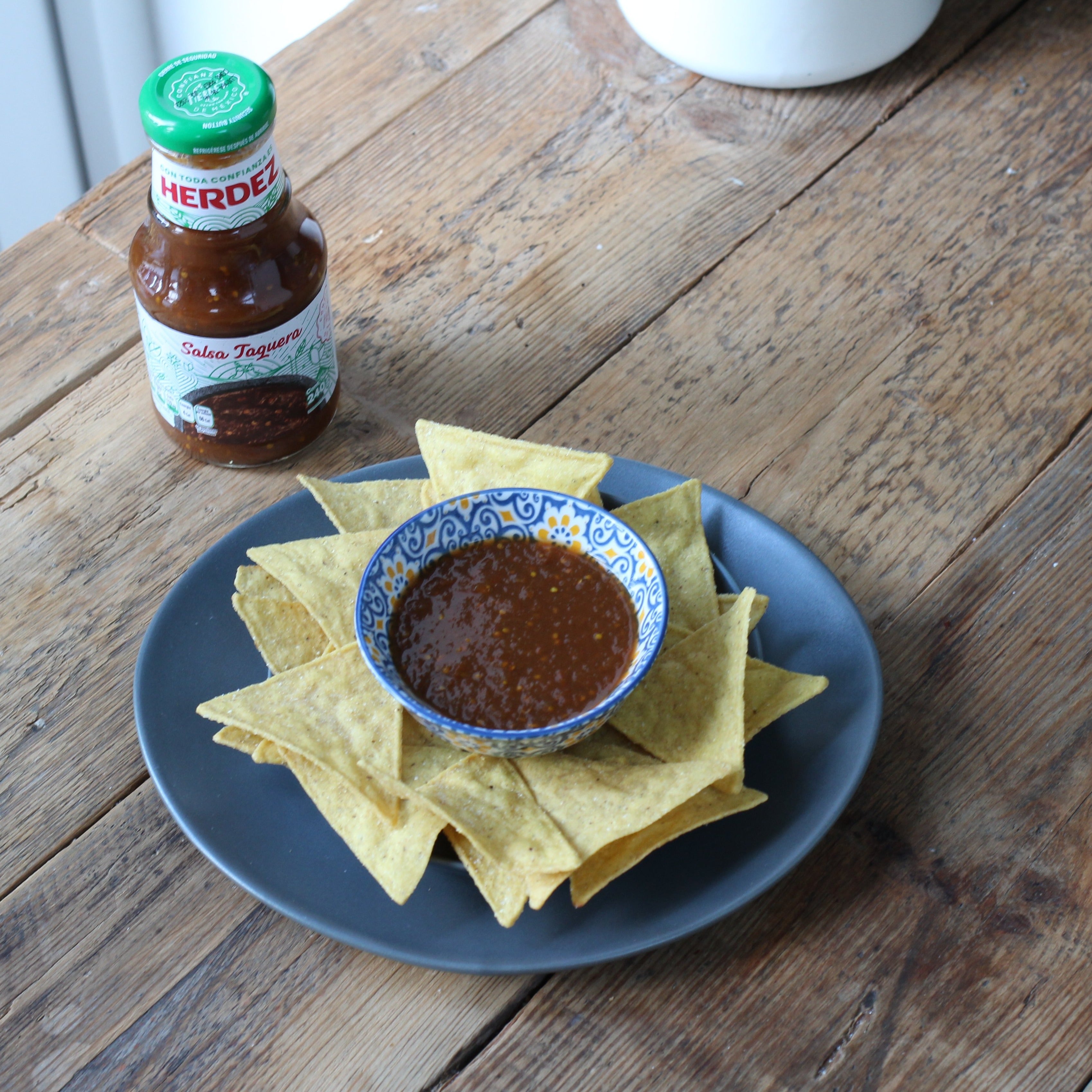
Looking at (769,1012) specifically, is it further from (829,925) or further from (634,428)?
(634,428)

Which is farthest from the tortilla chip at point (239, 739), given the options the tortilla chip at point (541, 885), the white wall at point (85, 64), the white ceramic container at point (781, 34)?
the white wall at point (85, 64)

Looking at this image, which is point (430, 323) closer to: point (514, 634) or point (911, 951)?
point (514, 634)

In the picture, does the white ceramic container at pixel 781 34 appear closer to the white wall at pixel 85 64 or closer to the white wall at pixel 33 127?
the white wall at pixel 85 64

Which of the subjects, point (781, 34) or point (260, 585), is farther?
point (781, 34)

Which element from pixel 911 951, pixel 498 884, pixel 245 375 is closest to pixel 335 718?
pixel 498 884

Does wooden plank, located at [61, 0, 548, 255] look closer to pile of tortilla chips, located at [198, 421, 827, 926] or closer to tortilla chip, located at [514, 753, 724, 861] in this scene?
pile of tortilla chips, located at [198, 421, 827, 926]

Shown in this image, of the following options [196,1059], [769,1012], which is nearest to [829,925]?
[769,1012]
